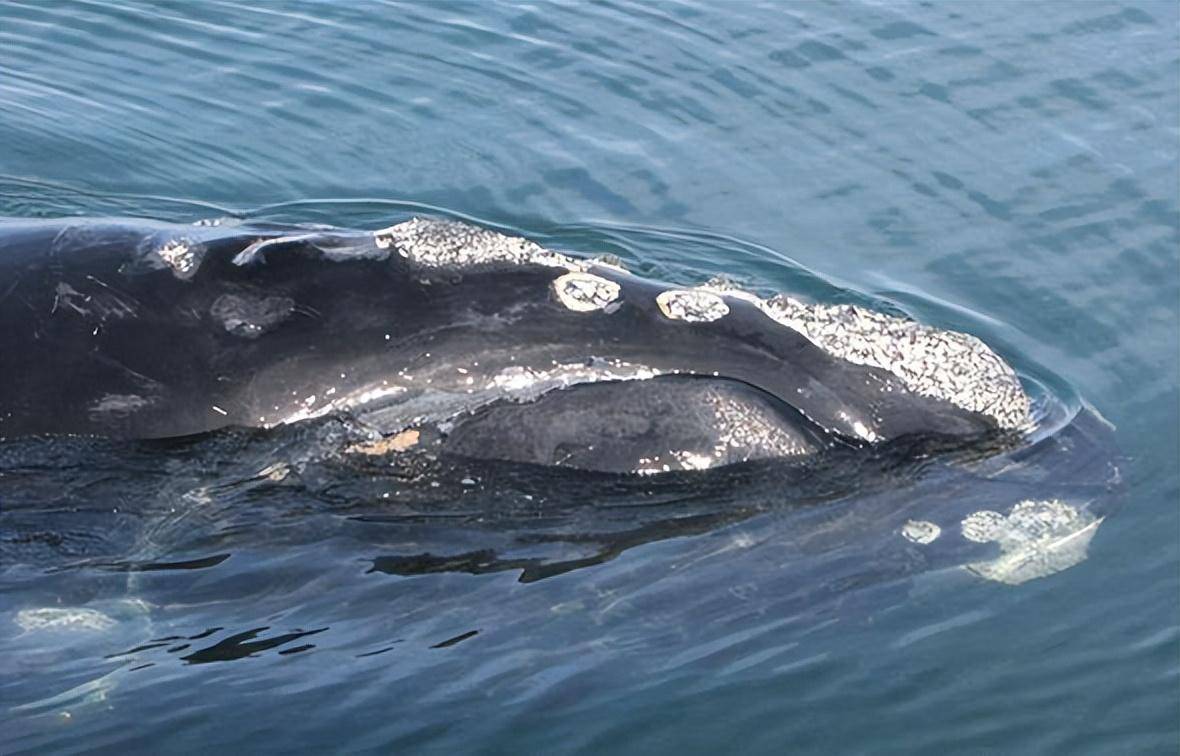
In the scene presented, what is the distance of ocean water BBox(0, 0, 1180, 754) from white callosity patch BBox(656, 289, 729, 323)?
0.75 meters

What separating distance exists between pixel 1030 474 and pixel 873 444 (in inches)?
29.9

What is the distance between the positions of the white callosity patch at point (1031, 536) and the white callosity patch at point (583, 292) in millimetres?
1923

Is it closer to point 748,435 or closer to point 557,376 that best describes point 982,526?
point 748,435

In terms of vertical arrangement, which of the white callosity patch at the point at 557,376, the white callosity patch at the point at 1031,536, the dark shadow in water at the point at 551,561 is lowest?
the white callosity patch at the point at 1031,536

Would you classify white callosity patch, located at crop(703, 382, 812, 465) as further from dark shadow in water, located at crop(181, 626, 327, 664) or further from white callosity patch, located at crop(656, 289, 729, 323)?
dark shadow in water, located at crop(181, 626, 327, 664)

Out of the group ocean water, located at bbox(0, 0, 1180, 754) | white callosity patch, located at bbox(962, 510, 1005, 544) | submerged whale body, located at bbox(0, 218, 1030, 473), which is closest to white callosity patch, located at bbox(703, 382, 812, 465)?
submerged whale body, located at bbox(0, 218, 1030, 473)

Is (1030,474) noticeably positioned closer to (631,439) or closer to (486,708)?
(631,439)

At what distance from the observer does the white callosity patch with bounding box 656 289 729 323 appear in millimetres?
9016

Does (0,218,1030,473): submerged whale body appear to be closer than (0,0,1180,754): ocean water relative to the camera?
No

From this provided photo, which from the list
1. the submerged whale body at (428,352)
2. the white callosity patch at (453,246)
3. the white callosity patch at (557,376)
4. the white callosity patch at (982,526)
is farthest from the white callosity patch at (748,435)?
the white callosity patch at (453,246)

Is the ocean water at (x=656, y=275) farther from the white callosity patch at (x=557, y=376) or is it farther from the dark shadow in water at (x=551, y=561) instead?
the white callosity patch at (x=557, y=376)

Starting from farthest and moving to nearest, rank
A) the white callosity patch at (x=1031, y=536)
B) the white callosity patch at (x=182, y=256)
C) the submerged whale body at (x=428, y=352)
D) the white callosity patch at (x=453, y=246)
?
the white callosity patch at (x=1031, y=536) < the white callosity patch at (x=453, y=246) < the white callosity patch at (x=182, y=256) < the submerged whale body at (x=428, y=352)

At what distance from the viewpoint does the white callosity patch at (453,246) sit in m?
8.88

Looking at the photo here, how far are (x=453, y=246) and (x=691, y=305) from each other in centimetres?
110
